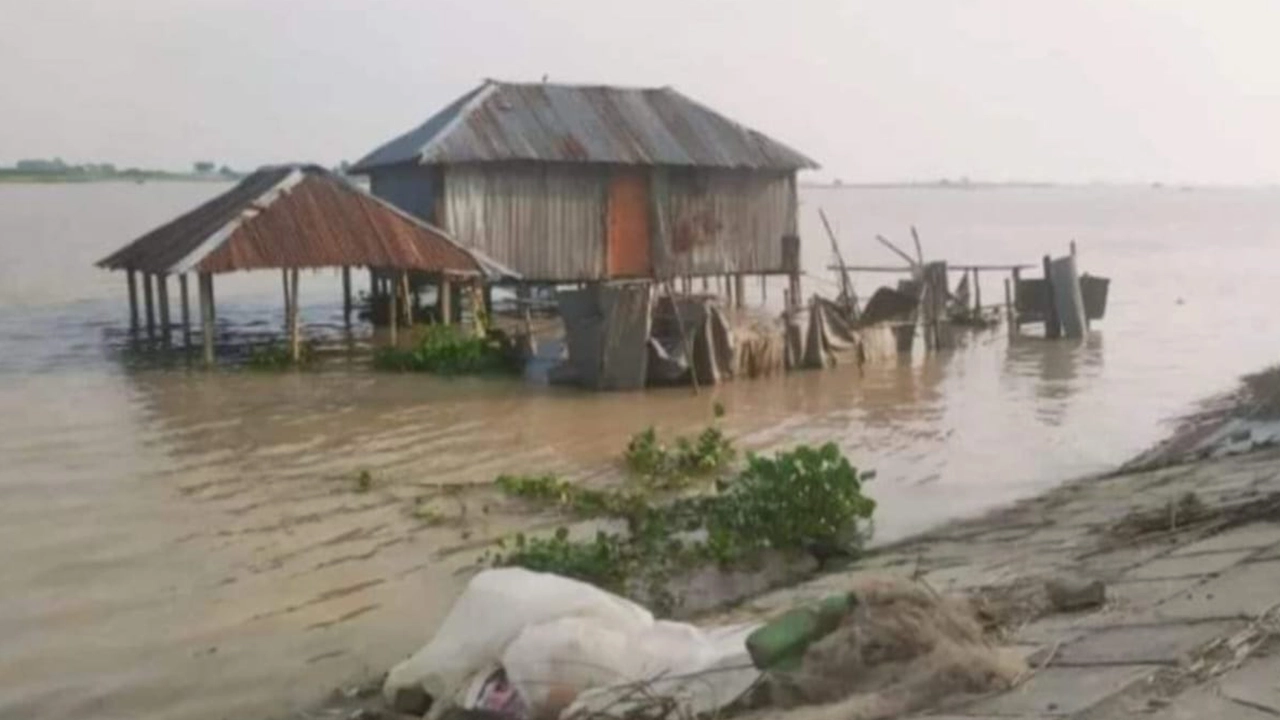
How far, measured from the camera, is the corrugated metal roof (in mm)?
25000

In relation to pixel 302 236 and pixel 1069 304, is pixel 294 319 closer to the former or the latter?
pixel 302 236

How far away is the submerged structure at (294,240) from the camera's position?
20.8 metres

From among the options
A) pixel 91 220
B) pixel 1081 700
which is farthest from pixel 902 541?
pixel 91 220

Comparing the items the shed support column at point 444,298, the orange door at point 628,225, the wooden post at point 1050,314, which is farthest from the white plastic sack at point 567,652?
the wooden post at point 1050,314

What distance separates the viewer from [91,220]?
104 metres

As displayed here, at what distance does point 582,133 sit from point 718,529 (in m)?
16.8

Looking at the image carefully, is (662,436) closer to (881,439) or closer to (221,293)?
(881,439)

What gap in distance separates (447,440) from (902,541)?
22.0 feet

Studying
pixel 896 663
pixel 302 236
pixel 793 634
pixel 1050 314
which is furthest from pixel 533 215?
pixel 896 663

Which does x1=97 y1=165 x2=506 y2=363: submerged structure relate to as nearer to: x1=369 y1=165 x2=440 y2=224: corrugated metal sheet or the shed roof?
the shed roof

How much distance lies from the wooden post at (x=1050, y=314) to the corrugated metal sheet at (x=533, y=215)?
853cm

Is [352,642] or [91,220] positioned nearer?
[352,642]

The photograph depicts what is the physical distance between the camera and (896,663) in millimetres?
4887

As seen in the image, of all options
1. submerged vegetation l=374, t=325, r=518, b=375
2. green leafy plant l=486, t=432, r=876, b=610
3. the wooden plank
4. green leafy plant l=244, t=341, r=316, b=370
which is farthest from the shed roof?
green leafy plant l=486, t=432, r=876, b=610
